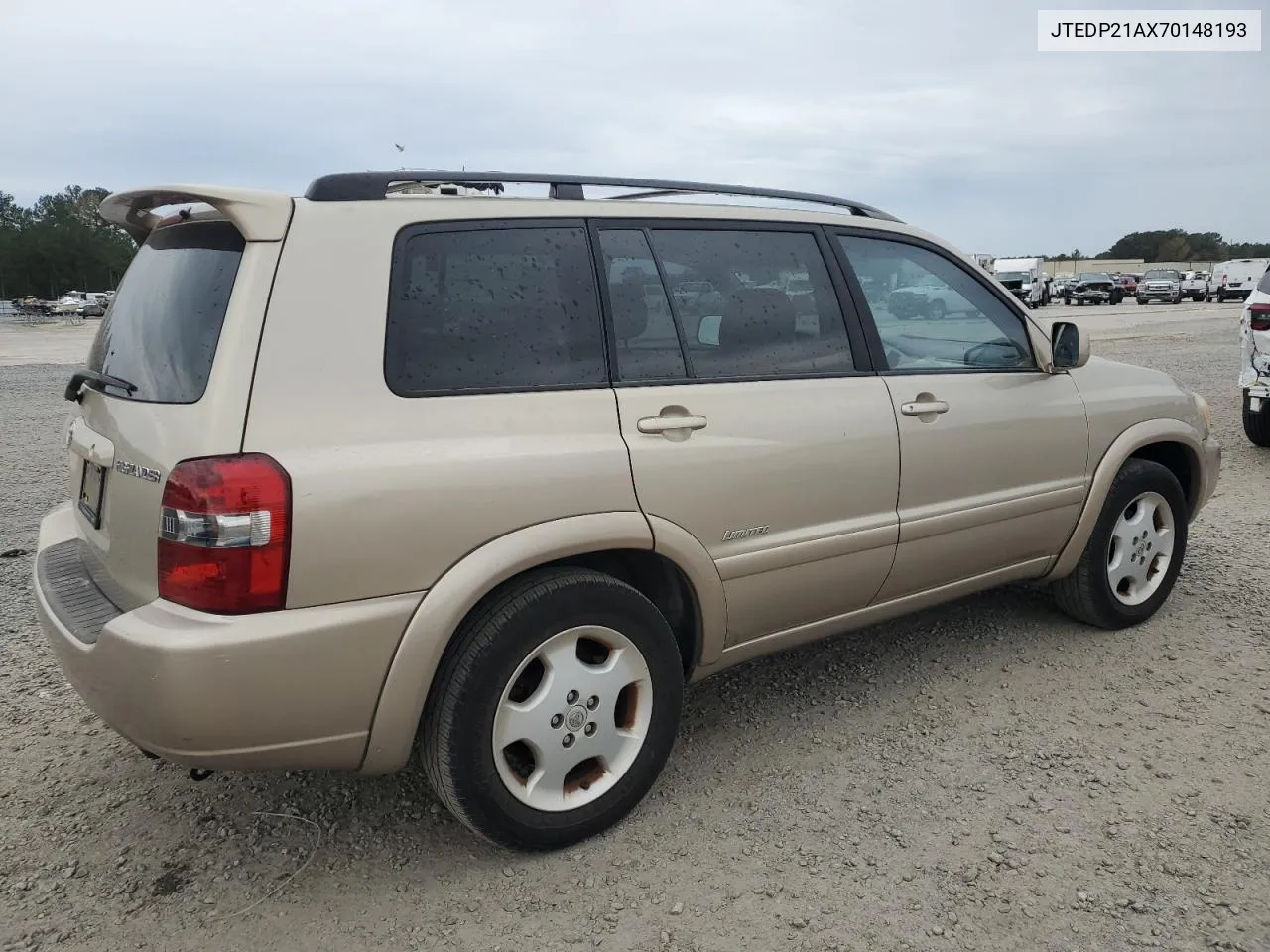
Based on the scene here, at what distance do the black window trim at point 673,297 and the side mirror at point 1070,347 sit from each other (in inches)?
37.7

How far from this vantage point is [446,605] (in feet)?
7.38

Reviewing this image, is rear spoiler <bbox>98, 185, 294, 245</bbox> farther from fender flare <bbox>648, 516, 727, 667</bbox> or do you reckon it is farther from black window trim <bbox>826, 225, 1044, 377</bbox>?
black window trim <bbox>826, 225, 1044, 377</bbox>

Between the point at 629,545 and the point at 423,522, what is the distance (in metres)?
0.60

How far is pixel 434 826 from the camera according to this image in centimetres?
273

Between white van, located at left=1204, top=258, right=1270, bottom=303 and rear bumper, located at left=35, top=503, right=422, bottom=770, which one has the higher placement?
white van, located at left=1204, top=258, right=1270, bottom=303

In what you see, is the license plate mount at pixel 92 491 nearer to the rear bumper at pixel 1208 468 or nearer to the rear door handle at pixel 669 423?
the rear door handle at pixel 669 423

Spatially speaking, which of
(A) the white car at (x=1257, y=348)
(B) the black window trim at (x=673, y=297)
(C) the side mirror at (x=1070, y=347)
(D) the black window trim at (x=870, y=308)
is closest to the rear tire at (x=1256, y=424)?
(A) the white car at (x=1257, y=348)

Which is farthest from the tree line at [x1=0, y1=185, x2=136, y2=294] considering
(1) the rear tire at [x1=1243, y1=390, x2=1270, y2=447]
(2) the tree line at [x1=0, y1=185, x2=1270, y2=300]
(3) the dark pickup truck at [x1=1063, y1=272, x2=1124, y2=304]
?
(1) the rear tire at [x1=1243, y1=390, x2=1270, y2=447]

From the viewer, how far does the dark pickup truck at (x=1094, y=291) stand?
45.2 metres

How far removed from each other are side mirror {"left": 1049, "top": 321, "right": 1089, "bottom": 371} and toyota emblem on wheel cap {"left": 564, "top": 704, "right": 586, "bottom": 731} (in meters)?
2.36

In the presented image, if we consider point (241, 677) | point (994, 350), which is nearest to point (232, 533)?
point (241, 677)

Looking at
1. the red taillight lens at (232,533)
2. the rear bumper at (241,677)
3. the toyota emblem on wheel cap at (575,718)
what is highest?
the red taillight lens at (232,533)

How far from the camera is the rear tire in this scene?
7.70 metres

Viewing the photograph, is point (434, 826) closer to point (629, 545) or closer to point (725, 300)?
point (629, 545)
